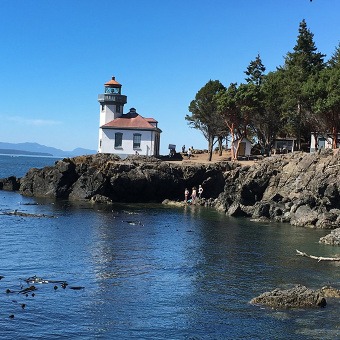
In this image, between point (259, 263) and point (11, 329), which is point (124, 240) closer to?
point (259, 263)

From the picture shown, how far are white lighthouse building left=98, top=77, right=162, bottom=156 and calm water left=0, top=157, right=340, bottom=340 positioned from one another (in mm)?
35370

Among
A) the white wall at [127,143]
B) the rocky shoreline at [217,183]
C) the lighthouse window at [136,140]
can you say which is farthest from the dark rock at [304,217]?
the lighthouse window at [136,140]

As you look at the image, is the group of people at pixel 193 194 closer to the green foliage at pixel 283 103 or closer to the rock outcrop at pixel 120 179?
the rock outcrop at pixel 120 179

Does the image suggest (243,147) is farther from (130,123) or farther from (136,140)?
(130,123)

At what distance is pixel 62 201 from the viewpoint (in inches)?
2525

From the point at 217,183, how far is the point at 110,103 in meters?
24.6

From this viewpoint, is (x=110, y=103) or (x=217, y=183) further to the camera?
(x=110, y=103)

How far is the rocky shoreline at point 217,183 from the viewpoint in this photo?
5322 centimetres

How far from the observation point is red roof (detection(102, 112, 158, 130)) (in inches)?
3278

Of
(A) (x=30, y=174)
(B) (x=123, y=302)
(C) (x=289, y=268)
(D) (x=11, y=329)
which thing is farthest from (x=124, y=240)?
(A) (x=30, y=174)

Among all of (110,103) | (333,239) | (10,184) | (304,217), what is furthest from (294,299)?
(110,103)

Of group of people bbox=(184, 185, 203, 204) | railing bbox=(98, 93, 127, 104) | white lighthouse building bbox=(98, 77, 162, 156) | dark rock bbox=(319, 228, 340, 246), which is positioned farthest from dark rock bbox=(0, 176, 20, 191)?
dark rock bbox=(319, 228, 340, 246)

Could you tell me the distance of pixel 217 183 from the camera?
72938 mm

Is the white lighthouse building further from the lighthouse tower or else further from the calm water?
the calm water
